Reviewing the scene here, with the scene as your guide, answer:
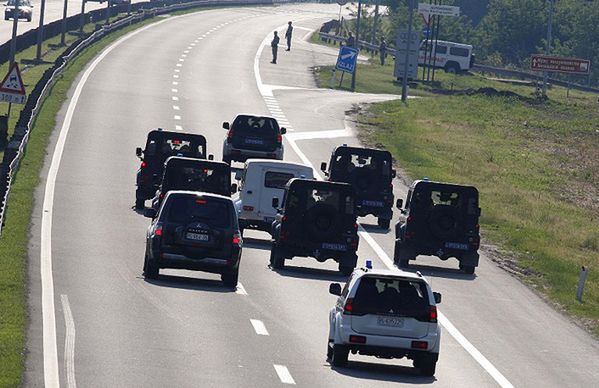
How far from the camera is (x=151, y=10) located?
117688mm

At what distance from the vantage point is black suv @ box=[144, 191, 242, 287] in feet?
93.9

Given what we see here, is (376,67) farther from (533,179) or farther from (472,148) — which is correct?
(533,179)

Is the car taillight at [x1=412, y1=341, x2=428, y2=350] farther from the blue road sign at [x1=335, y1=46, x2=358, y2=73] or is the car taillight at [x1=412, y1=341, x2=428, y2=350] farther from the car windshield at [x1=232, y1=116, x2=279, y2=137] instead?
the blue road sign at [x1=335, y1=46, x2=358, y2=73]

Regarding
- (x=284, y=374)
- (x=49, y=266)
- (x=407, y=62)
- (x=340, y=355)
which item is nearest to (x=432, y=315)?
(x=340, y=355)

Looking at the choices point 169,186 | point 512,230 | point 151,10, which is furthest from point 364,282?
point 151,10

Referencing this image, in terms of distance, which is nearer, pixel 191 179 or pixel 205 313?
pixel 205 313

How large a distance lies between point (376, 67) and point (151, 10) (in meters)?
22.5

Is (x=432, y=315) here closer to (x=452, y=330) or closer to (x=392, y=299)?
(x=392, y=299)

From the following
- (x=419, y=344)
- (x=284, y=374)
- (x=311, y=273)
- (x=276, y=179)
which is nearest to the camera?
(x=284, y=374)

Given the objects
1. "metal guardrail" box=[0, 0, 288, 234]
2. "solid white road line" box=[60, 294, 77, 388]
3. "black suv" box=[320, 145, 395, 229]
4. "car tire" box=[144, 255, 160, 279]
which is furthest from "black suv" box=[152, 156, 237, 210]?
"solid white road line" box=[60, 294, 77, 388]

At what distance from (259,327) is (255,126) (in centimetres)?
2478

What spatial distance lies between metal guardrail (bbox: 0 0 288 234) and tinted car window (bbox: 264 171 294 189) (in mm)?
5803

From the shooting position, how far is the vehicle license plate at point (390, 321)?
21.5 metres

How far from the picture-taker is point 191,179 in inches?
1378
